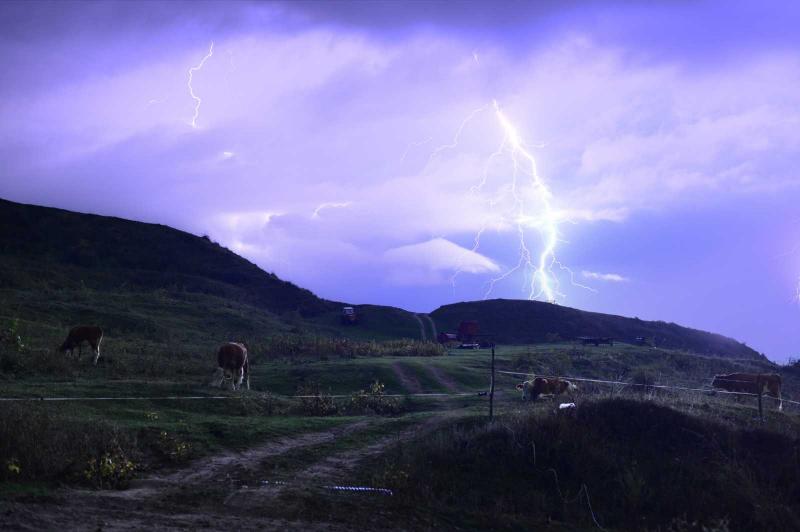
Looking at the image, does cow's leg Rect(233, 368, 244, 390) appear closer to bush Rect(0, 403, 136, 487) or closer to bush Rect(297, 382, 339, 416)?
bush Rect(297, 382, 339, 416)

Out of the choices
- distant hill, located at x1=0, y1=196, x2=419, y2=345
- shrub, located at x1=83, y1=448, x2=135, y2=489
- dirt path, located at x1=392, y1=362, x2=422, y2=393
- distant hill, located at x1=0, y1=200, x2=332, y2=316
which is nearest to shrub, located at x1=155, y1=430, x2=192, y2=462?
shrub, located at x1=83, y1=448, x2=135, y2=489

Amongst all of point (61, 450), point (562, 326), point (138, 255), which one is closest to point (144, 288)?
point (138, 255)

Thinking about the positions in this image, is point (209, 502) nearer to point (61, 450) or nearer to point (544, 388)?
point (61, 450)

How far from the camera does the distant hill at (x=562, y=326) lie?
6700 cm

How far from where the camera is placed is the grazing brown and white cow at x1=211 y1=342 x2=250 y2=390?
24.3 metres

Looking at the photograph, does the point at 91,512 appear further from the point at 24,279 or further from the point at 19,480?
the point at 24,279

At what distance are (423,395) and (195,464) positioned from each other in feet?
40.8

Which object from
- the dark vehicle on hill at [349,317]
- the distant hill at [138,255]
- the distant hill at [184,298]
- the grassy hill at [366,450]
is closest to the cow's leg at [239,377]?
the grassy hill at [366,450]

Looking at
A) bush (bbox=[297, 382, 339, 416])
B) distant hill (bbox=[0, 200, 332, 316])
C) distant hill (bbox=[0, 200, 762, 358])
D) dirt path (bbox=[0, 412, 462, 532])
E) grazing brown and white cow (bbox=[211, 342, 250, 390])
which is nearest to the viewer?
dirt path (bbox=[0, 412, 462, 532])

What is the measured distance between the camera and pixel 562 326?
7012cm

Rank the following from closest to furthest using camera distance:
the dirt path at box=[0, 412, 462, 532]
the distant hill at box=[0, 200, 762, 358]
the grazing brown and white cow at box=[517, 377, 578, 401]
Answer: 1. the dirt path at box=[0, 412, 462, 532]
2. the grazing brown and white cow at box=[517, 377, 578, 401]
3. the distant hill at box=[0, 200, 762, 358]

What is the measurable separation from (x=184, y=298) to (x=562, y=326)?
35800mm

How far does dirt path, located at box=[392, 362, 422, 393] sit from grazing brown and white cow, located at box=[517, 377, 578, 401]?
13.9ft

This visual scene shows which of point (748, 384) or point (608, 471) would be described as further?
point (748, 384)
